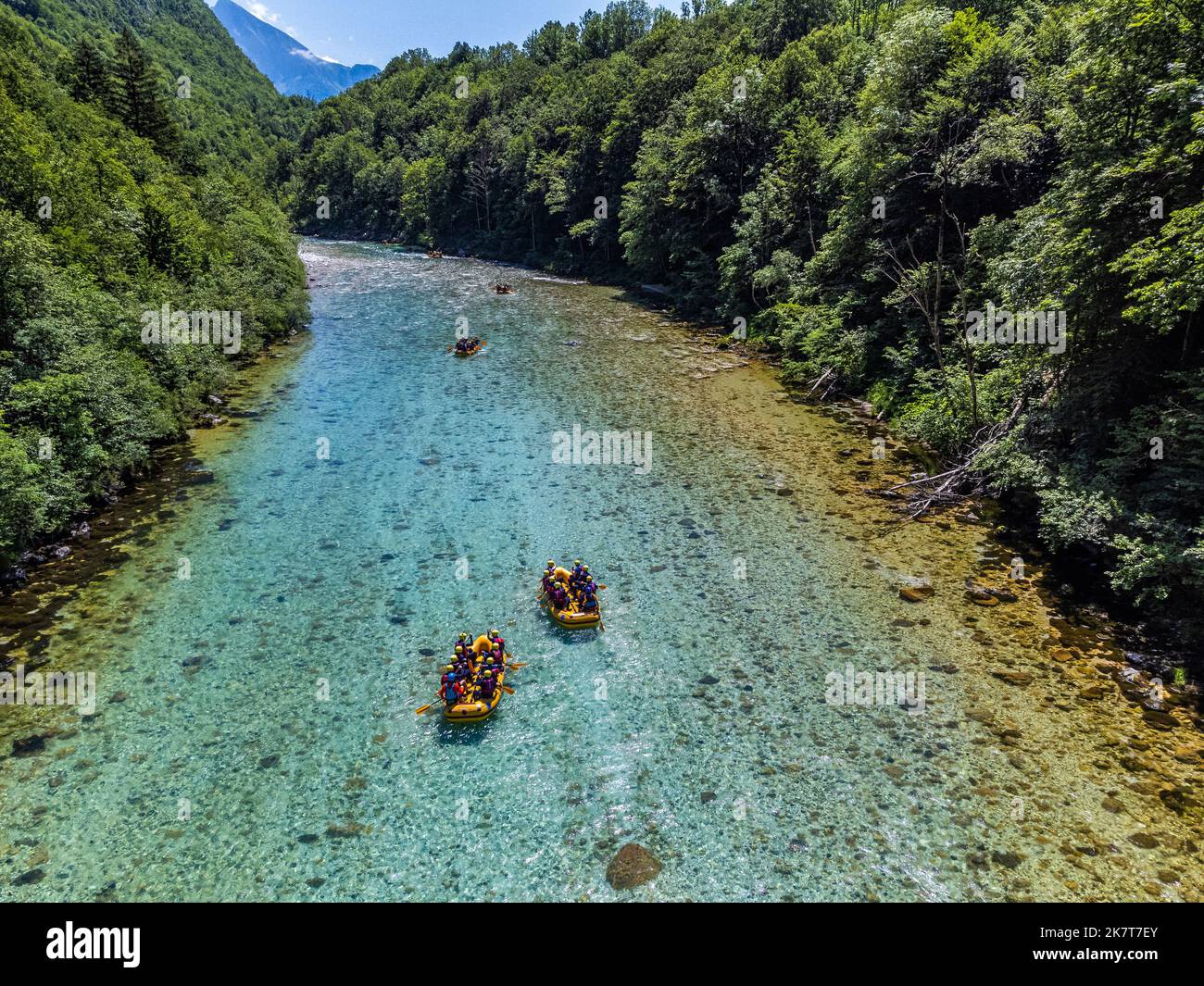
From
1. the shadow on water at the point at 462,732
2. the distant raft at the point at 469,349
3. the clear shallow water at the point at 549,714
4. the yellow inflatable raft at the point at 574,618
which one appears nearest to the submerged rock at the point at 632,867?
the clear shallow water at the point at 549,714

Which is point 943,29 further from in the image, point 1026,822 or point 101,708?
point 101,708

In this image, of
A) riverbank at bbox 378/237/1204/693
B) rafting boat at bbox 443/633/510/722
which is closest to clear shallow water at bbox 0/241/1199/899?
rafting boat at bbox 443/633/510/722

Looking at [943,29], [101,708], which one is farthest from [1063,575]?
[943,29]

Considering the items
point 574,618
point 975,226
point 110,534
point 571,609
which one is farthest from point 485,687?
point 975,226

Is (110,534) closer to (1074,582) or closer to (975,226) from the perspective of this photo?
(1074,582)
